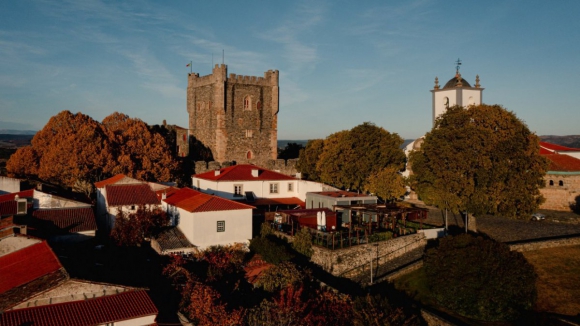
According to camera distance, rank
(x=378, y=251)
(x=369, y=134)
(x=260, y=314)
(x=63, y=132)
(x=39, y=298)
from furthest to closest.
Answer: (x=63, y=132), (x=369, y=134), (x=378, y=251), (x=260, y=314), (x=39, y=298)

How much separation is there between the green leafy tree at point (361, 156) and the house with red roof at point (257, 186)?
2029mm

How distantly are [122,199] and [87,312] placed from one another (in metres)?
13.8

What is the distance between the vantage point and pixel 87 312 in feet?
48.4

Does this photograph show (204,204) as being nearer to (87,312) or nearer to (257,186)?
(87,312)

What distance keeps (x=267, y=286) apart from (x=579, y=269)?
1318 centimetres

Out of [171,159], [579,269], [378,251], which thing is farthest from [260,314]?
[171,159]

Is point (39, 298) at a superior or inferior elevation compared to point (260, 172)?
inferior

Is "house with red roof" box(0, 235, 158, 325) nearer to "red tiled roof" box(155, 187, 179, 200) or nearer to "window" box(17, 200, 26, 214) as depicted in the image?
"window" box(17, 200, 26, 214)

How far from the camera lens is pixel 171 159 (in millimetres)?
44469

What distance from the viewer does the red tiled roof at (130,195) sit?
2759 cm

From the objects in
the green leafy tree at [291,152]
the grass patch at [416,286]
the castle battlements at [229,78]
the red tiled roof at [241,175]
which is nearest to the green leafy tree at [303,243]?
the grass patch at [416,286]

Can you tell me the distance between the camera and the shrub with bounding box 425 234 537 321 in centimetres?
1650

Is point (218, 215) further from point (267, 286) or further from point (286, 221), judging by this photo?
point (267, 286)

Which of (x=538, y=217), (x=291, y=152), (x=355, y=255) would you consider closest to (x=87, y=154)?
(x=355, y=255)
